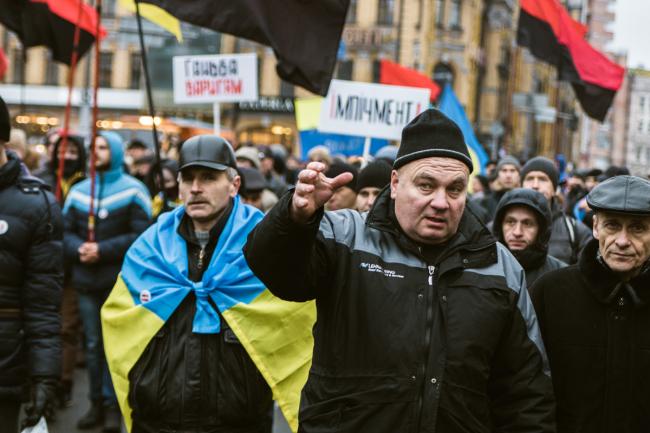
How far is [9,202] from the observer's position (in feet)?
13.4

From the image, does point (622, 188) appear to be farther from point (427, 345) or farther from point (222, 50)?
point (222, 50)

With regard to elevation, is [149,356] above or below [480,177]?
below

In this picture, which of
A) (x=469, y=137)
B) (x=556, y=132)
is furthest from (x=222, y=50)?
(x=469, y=137)

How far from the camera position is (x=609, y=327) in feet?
11.2

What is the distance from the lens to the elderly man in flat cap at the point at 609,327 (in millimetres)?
3365

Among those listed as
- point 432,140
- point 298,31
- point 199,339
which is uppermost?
point 298,31

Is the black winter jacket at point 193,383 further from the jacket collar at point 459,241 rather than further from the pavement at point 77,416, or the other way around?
the pavement at point 77,416

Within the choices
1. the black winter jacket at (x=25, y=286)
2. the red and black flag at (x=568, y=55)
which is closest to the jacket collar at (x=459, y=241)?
the black winter jacket at (x=25, y=286)

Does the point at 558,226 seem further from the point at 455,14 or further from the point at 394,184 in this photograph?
the point at 455,14

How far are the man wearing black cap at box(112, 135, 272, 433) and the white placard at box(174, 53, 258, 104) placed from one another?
5310 mm

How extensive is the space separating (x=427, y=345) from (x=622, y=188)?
1053 millimetres

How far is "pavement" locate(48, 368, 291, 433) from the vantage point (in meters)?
6.50

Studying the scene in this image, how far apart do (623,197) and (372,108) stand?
6.16 meters

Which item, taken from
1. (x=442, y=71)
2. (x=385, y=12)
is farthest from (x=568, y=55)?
(x=385, y=12)
